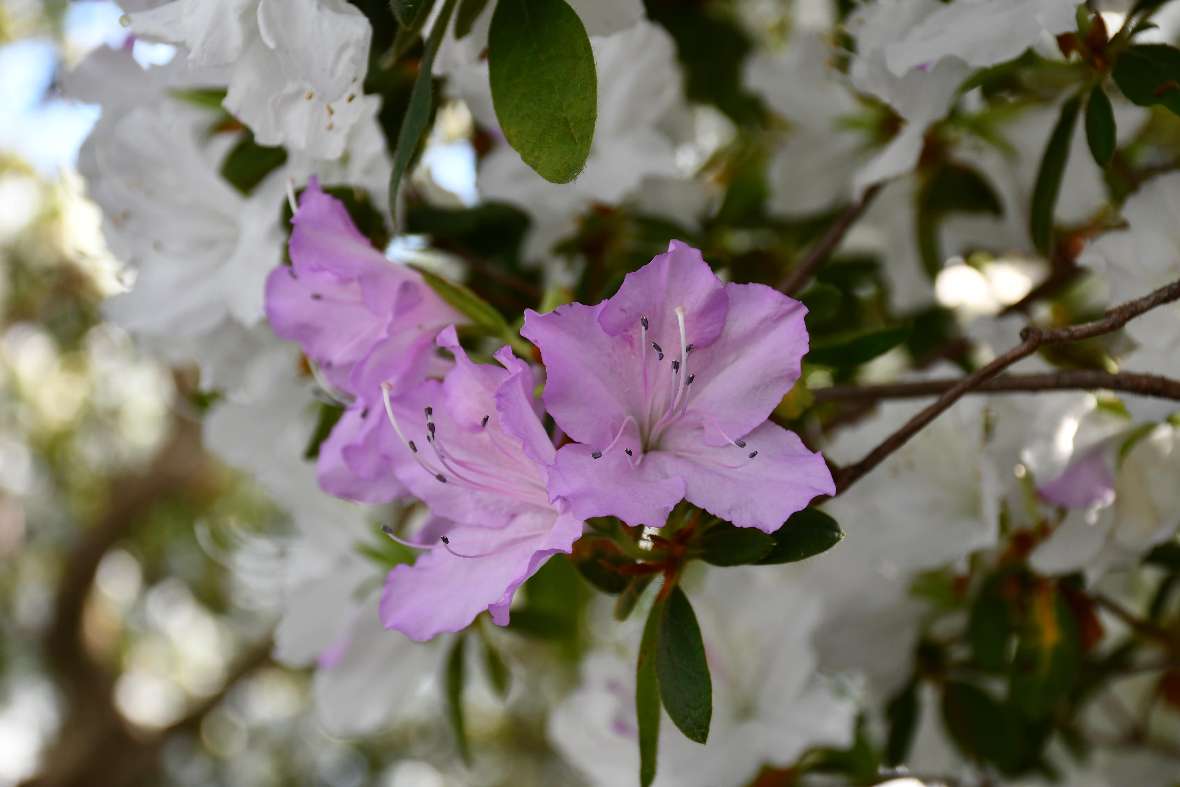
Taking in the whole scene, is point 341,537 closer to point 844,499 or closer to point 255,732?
point 844,499

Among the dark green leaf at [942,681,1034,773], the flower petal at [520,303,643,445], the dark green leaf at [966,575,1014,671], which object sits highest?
the flower petal at [520,303,643,445]

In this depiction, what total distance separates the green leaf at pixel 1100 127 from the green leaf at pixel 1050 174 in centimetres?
5

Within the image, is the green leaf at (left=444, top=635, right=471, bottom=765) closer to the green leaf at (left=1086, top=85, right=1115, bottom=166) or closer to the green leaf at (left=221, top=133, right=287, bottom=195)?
the green leaf at (left=221, top=133, right=287, bottom=195)

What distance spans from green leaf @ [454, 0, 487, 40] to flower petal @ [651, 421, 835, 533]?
0.31 meters

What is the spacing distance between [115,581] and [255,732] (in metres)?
1.22

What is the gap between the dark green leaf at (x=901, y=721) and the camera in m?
1.25

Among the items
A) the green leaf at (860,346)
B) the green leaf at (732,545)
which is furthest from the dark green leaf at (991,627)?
the green leaf at (732,545)

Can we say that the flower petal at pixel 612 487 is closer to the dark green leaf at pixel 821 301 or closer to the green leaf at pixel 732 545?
the green leaf at pixel 732 545

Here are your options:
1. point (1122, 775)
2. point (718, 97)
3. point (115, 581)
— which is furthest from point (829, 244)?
point (115, 581)

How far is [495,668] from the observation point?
1204mm

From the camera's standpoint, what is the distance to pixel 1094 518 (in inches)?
38.2

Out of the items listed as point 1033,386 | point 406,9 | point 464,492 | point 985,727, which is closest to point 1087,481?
point 1033,386

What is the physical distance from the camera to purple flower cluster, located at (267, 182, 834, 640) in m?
0.63

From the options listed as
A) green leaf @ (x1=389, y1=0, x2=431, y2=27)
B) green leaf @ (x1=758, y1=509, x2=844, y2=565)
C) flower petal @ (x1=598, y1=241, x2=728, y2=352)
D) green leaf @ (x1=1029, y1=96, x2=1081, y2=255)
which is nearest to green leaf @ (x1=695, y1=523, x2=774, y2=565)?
Answer: green leaf @ (x1=758, y1=509, x2=844, y2=565)
